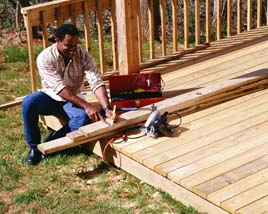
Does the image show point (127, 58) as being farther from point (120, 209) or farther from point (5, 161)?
point (120, 209)

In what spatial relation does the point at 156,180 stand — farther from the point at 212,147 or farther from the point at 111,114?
the point at 111,114

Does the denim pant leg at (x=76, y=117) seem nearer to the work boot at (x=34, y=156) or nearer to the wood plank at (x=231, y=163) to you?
the work boot at (x=34, y=156)

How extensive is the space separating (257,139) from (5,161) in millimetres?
2177

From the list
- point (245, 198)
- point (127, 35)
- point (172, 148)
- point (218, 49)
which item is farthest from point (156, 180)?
point (218, 49)

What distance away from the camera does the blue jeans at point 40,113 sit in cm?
576

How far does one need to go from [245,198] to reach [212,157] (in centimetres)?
69

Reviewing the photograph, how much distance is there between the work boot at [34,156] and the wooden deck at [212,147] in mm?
408

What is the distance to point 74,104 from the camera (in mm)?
5742

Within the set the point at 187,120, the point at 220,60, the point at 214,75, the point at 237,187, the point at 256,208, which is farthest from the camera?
the point at 220,60

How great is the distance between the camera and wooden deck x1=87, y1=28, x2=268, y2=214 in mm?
4547

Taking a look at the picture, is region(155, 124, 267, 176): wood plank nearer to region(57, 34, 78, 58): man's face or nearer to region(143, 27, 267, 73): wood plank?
region(57, 34, 78, 58): man's face

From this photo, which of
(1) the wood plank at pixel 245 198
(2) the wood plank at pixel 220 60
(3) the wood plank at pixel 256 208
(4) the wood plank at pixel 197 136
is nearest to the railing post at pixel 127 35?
(2) the wood plank at pixel 220 60

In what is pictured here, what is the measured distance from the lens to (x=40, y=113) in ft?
19.3

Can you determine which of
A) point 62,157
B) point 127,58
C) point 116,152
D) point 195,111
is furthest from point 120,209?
point 127,58
